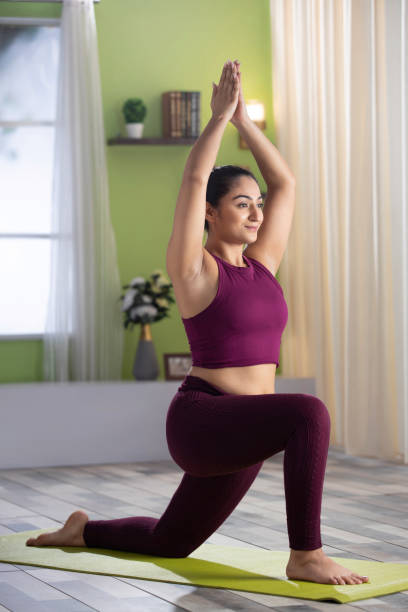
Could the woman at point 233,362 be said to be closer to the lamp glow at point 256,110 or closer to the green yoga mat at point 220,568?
the green yoga mat at point 220,568

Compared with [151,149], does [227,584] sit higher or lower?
lower

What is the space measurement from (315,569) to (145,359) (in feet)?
11.1

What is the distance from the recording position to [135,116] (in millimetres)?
5973

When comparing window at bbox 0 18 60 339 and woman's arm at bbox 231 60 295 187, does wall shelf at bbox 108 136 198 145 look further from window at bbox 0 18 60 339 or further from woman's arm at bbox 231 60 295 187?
woman's arm at bbox 231 60 295 187

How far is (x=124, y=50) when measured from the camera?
20.0 ft

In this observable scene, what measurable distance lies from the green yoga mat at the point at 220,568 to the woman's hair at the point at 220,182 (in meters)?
0.99

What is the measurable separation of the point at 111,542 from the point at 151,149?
351cm

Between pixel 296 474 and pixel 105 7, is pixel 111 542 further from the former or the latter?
pixel 105 7

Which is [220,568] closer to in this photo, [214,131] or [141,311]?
[214,131]

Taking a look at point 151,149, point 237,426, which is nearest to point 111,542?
point 237,426

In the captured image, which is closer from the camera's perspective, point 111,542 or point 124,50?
point 111,542

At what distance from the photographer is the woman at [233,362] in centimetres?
246

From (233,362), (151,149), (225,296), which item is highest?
(151,149)

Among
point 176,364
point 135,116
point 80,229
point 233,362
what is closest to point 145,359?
point 176,364
